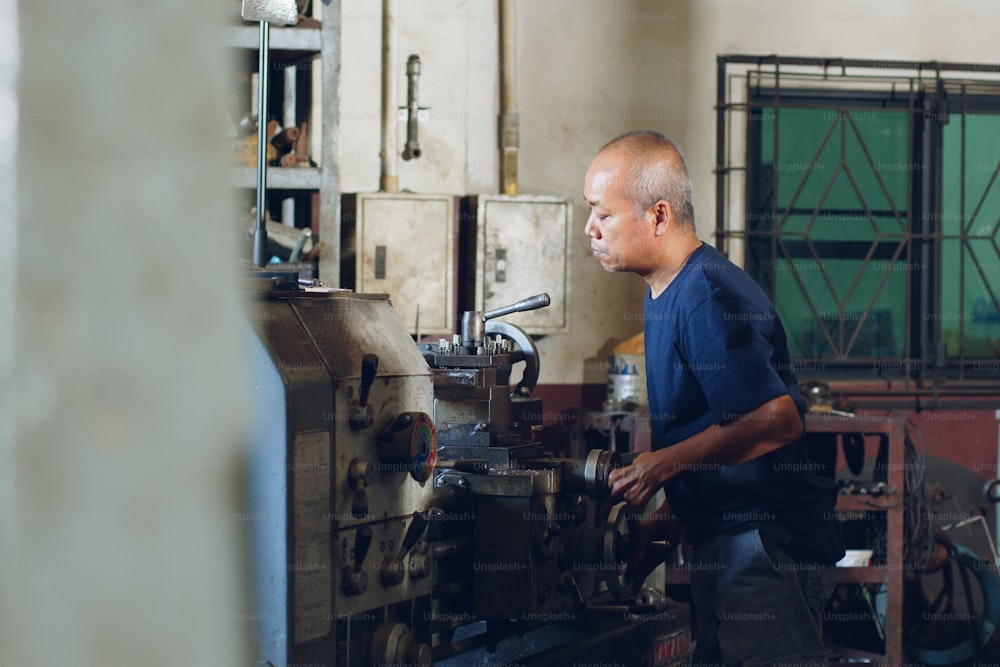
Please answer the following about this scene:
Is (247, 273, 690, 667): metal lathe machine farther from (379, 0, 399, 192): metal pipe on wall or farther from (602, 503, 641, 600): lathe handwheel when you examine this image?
(379, 0, 399, 192): metal pipe on wall

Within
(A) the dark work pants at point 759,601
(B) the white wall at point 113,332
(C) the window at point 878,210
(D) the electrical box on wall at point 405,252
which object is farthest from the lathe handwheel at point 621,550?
(C) the window at point 878,210

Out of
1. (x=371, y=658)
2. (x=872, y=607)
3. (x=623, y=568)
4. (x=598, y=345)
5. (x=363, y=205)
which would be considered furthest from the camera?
(x=598, y=345)

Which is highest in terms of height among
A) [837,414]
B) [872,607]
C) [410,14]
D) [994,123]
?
[410,14]

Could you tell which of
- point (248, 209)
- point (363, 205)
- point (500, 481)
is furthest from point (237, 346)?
point (363, 205)

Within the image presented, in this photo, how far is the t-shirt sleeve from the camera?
1790 mm

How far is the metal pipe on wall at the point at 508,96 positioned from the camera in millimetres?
4055

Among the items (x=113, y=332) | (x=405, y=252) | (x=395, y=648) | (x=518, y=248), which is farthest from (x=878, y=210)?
(x=113, y=332)

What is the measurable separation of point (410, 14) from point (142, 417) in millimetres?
3891

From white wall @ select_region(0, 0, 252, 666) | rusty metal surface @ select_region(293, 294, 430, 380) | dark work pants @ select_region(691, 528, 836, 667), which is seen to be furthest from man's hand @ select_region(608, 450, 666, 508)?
white wall @ select_region(0, 0, 252, 666)

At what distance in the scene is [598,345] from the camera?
167 inches

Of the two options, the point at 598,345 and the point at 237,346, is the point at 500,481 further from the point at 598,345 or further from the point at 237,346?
the point at 598,345

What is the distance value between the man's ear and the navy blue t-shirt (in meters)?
0.07

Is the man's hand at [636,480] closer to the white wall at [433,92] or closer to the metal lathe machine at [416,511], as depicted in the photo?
the metal lathe machine at [416,511]

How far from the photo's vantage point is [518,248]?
12.8 feet
